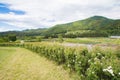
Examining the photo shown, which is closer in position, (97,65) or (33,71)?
(97,65)

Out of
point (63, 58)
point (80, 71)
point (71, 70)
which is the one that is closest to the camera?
point (80, 71)

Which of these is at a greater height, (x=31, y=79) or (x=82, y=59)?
(x=82, y=59)

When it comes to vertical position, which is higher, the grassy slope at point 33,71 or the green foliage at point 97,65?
the green foliage at point 97,65

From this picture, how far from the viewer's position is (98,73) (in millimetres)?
7410

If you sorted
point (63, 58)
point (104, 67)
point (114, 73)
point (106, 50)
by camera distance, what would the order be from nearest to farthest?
point (114, 73) < point (104, 67) < point (106, 50) < point (63, 58)

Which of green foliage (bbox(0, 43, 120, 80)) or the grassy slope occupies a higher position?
green foliage (bbox(0, 43, 120, 80))

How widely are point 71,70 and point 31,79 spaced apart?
2.91m

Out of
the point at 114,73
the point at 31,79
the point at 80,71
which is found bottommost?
the point at 31,79

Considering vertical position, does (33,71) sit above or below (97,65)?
below

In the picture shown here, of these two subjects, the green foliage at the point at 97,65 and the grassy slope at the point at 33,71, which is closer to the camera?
the green foliage at the point at 97,65

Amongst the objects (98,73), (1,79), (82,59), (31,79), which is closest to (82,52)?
(82,59)

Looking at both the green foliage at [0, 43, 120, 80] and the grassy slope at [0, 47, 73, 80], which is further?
the grassy slope at [0, 47, 73, 80]

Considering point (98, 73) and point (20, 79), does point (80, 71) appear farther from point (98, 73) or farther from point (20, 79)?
point (20, 79)

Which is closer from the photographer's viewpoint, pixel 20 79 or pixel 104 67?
pixel 104 67
